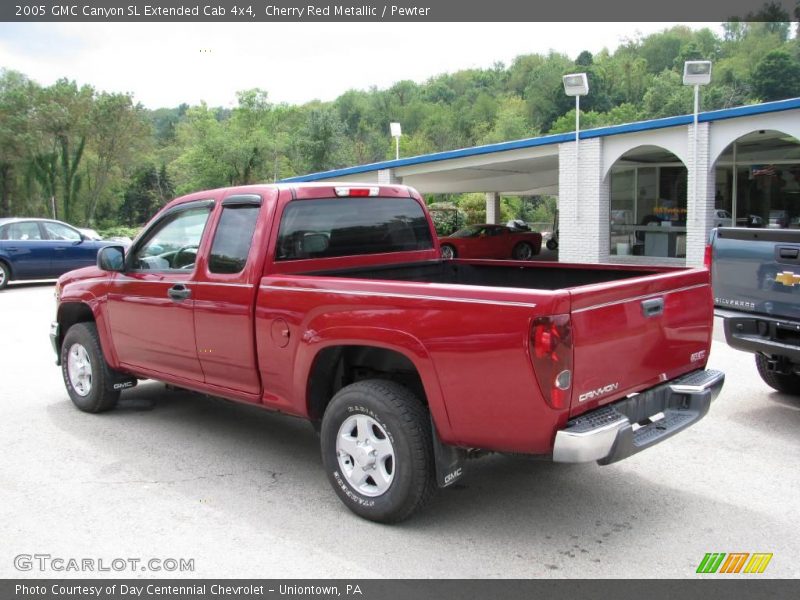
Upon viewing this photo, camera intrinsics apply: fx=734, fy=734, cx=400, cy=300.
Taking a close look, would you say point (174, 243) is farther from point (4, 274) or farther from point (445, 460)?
point (4, 274)

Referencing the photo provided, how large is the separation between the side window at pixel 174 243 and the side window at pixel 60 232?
13.8 meters

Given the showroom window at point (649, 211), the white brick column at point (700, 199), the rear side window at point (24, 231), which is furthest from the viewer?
the showroom window at point (649, 211)

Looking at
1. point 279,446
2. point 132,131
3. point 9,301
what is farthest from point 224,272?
point 132,131

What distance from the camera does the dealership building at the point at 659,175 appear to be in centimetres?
1605

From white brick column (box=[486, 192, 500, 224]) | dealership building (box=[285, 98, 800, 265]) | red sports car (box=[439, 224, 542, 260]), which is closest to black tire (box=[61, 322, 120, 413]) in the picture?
dealership building (box=[285, 98, 800, 265])

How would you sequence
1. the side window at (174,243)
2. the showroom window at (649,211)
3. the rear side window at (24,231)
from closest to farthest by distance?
the side window at (174,243) → the rear side window at (24,231) → the showroom window at (649,211)

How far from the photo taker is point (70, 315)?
680 centimetres

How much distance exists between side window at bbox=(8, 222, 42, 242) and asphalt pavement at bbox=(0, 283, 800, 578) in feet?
42.7

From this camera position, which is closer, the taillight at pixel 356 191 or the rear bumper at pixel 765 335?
the taillight at pixel 356 191

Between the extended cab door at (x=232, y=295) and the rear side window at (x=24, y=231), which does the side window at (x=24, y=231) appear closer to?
the rear side window at (x=24, y=231)

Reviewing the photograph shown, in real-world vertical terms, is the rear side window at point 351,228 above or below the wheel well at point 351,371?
above

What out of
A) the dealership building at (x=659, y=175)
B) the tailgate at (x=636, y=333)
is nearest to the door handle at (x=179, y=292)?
the tailgate at (x=636, y=333)

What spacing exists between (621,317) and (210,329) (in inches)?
109

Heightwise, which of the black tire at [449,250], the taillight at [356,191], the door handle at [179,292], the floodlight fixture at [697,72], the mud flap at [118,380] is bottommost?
the mud flap at [118,380]
